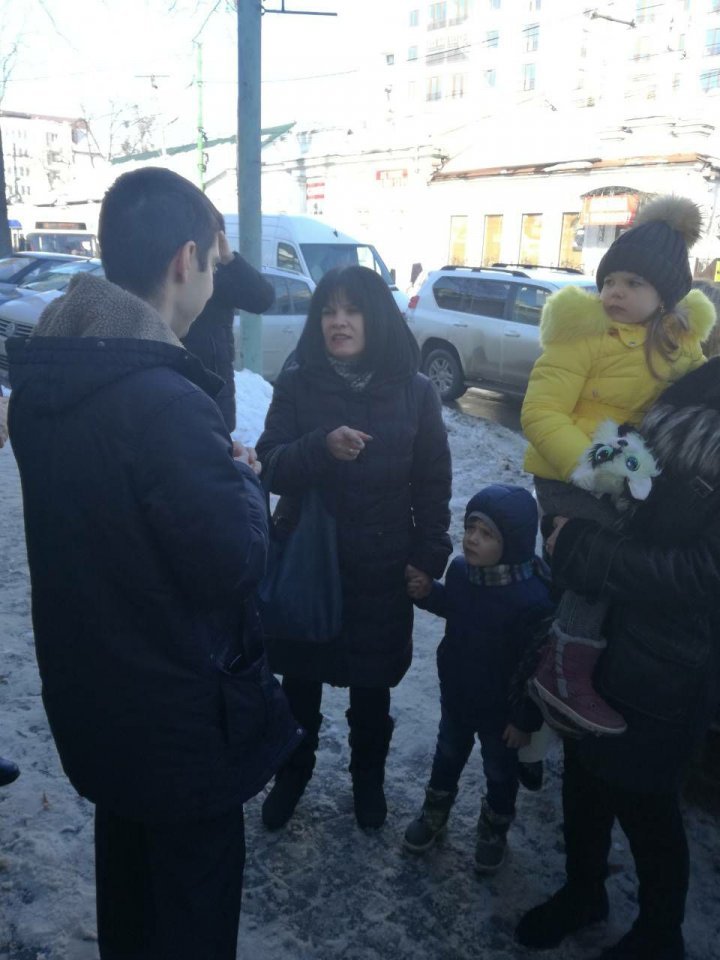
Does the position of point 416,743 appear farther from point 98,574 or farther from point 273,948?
point 98,574

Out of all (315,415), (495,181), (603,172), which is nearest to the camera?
(315,415)

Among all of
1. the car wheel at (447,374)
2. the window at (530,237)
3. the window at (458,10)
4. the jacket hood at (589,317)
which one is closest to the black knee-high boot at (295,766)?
the jacket hood at (589,317)

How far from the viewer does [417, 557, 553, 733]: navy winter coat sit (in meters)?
2.41

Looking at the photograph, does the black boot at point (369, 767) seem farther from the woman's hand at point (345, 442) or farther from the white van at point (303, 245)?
the white van at point (303, 245)

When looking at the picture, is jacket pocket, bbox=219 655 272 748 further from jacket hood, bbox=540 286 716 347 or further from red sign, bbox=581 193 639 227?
red sign, bbox=581 193 639 227

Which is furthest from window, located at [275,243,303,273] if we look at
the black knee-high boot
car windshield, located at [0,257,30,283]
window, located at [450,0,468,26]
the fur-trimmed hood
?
window, located at [450,0,468,26]

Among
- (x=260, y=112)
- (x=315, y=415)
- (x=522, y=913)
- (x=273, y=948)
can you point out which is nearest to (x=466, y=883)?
(x=522, y=913)

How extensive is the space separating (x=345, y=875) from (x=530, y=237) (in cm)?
3071

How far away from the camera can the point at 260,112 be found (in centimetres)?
828

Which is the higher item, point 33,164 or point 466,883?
point 33,164

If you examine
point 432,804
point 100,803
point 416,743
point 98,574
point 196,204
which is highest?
point 196,204

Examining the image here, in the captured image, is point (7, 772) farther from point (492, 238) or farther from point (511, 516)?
point (492, 238)

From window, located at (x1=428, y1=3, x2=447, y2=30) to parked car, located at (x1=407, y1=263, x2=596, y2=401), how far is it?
5556 centimetres

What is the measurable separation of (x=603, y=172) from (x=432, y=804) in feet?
93.6
